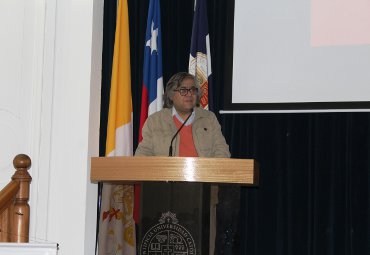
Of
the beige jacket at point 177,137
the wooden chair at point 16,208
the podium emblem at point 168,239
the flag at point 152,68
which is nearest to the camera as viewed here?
the podium emblem at point 168,239

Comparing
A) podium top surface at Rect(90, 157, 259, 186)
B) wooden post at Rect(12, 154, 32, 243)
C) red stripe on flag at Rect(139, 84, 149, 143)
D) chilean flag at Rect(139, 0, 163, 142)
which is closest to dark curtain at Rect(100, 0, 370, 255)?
chilean flag at Rect(139, 0, 163, 142)

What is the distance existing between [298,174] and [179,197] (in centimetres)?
179

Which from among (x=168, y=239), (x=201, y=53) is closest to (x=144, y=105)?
(x=201, y=53)

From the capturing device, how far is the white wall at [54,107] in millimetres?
4758

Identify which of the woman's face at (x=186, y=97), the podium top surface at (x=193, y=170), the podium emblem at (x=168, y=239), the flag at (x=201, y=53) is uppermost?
the flag at (x=201, y=53)

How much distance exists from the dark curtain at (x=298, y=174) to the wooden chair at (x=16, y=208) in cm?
168

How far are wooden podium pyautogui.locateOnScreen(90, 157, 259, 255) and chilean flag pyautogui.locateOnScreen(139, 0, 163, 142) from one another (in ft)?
4.94

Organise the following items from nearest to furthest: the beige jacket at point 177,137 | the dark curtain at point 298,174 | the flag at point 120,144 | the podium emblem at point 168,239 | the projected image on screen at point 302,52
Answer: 1. the podium emblem at point 168,239
2. the beige jacket at point 177,137
3. the flag at point 120,144
4. the projected image on screen at point 302,52
5. the dark curtain at point 298,174

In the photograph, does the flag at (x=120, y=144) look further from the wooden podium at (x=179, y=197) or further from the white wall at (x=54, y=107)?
the wooden podium at (x=179, y=197)

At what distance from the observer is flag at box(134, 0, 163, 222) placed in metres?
4.84

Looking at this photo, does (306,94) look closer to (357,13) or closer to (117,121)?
(357,13)

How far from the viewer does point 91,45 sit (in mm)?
4867

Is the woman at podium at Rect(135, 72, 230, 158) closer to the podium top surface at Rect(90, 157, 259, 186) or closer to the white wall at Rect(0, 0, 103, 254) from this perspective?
the podium top surface at Rect(90, 157, 259, 186)

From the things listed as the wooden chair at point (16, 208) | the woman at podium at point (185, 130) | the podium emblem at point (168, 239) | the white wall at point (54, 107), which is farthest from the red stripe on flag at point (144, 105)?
the podium emblem at point (168, 239)
